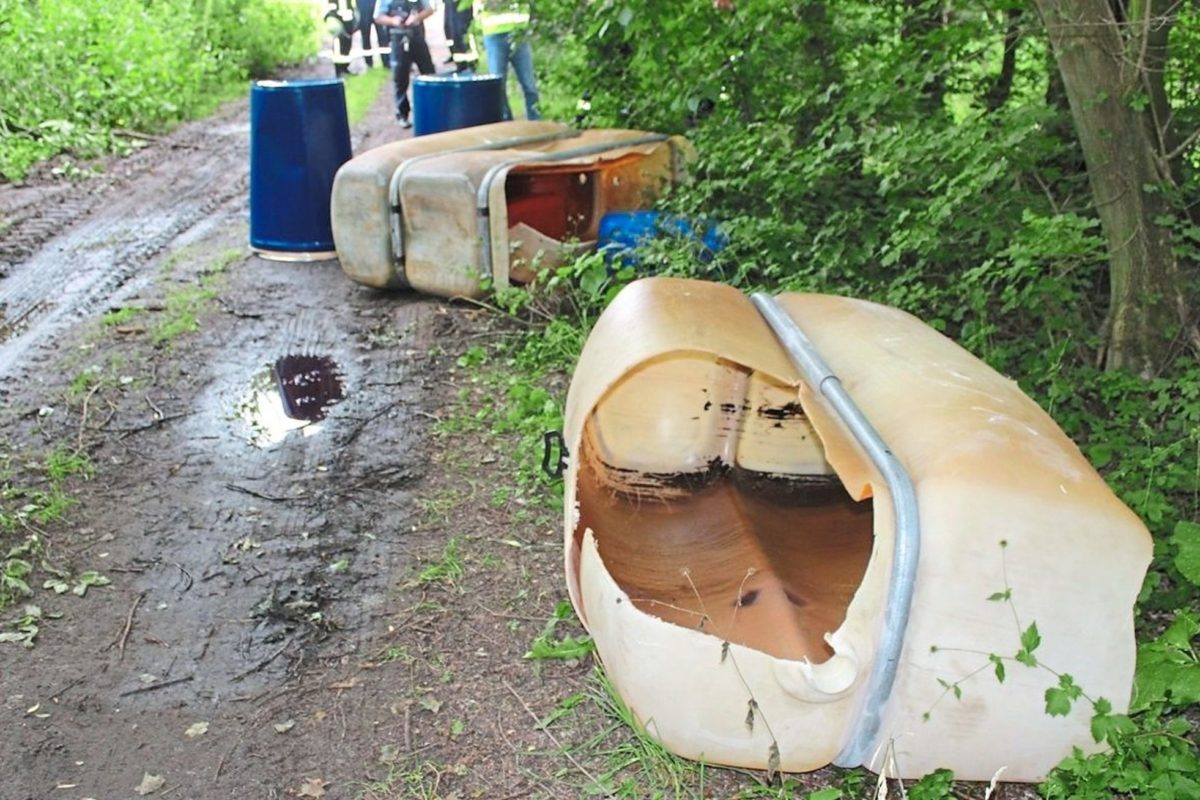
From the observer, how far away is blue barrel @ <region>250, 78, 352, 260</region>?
6.87m

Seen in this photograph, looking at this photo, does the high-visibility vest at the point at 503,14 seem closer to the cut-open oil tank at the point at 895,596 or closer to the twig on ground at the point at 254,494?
the twig on ground at the point at 254,494

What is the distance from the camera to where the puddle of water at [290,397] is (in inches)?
189

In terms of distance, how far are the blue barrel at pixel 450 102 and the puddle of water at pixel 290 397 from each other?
2742 millimetres

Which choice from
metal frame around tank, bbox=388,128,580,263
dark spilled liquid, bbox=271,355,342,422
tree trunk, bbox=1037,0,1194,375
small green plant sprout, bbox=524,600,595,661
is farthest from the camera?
metal frame around tank, bbox=388,128,580,263

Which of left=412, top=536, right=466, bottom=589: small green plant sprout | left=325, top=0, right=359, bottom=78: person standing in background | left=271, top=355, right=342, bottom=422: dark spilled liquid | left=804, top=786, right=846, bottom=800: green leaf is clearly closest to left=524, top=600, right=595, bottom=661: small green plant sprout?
left=412, top=536, right=466, bottom=589: small green plant sprout

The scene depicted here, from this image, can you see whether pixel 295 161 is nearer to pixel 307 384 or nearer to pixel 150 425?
pixel 307 384

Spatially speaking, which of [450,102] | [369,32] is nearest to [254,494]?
[450,102]

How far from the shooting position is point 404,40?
36.5ft

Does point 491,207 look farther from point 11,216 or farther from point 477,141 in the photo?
point 11,216

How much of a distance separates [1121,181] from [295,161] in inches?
181

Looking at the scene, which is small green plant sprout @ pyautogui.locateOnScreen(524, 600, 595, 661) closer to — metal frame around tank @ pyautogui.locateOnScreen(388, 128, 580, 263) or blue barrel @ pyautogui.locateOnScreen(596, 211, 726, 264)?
blue barrel @ pyautogui.locateOnScreen(596, 211, 726, 264)

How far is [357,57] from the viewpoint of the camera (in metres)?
15.3

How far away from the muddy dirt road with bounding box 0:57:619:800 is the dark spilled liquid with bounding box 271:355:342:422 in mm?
18

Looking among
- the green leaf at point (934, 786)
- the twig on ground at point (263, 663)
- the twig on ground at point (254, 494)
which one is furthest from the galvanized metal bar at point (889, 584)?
the twig on ground at point (254, 494)
